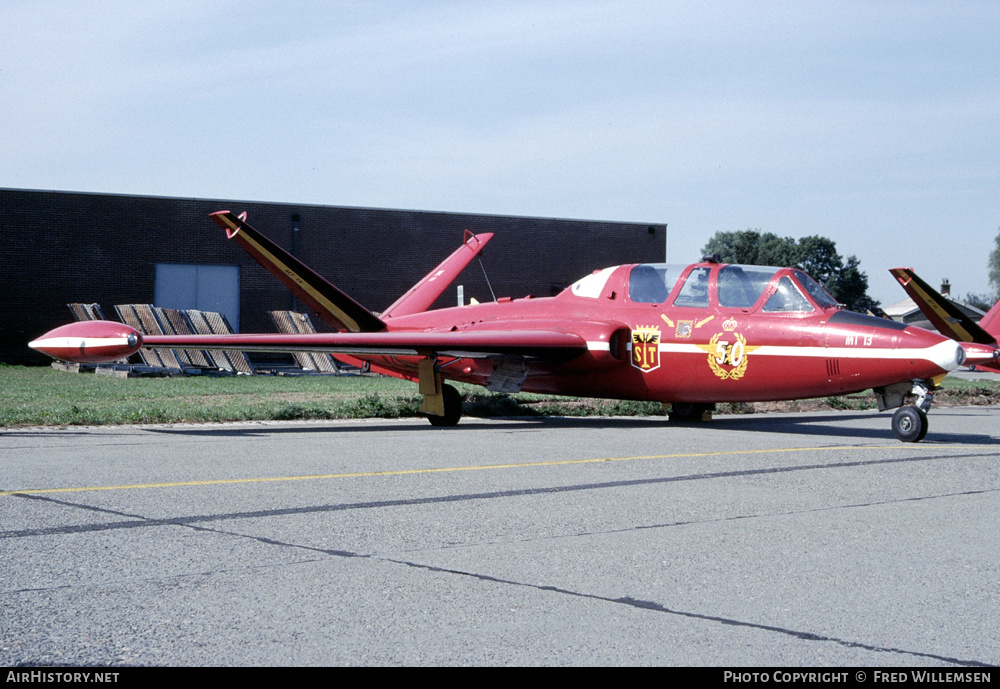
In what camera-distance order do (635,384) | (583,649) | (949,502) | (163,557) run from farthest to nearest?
(635,384) → (949,502) → (163,557) → (583,649)

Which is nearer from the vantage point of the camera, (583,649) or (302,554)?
(583,649)

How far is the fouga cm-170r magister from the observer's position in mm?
11906

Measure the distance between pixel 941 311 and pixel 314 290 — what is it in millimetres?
11969

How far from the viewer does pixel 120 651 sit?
3535 mm

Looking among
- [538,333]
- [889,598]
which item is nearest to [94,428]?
[538,333]

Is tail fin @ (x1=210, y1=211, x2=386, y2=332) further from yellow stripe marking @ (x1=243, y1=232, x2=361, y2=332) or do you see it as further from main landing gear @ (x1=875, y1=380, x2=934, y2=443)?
main landing gear @ (x1=875, y1=380, x2=934, y2=443)

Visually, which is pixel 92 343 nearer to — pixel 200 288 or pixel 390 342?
pixel 390 342

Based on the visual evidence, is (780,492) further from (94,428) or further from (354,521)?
(94,428)

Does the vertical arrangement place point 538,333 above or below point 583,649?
above

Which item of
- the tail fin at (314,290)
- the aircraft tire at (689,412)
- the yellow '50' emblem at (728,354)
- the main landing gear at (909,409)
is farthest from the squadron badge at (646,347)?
the tail fin at (314,290)

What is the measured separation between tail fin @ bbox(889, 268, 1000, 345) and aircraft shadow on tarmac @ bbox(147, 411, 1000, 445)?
3.02 metres

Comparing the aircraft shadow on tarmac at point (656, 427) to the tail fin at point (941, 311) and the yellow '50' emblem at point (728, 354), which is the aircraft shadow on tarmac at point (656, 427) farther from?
the tail fin at point (941, 311)
